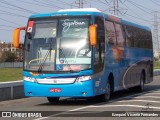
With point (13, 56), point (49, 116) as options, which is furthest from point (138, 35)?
point (13, 56)

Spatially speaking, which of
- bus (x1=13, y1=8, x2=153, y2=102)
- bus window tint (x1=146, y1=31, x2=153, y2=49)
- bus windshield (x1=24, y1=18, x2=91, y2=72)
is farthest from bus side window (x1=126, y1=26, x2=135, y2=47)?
bus windshield (x1=24, y1=18, x2=91, y2=72)

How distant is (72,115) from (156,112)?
256 cm

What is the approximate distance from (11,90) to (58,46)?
4668 mm

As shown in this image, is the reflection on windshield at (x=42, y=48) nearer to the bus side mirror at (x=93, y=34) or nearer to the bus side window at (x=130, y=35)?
the bus side mirror at (x=93, y=34)

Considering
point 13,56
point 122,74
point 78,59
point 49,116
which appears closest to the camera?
point 49,116

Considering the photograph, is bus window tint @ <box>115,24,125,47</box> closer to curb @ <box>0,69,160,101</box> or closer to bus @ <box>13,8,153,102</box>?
bus @ <box>13,8,153,102</box>

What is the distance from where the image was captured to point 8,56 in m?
124

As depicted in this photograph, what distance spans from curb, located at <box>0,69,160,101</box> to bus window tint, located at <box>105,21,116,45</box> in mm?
4903

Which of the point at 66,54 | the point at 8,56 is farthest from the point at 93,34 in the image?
the point at 8,56

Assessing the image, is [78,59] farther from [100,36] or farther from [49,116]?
[49,116]

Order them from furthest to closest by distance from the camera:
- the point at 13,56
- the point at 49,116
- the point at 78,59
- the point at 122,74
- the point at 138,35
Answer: the point at 13,56 < the point at 138,35 < the point at 122,74 < the point at 78,59 < the point at 49,116

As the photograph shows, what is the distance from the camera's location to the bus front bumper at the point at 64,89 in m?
16.5

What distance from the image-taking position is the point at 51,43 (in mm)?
16875

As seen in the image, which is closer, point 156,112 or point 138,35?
point 156,112
